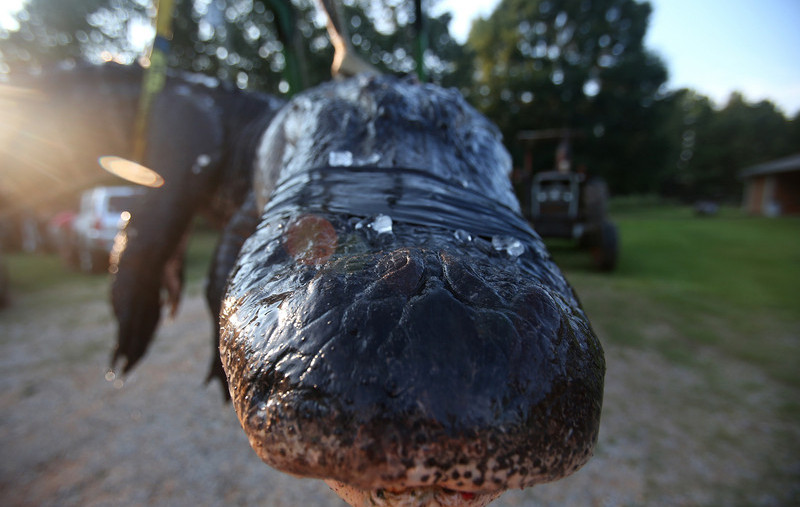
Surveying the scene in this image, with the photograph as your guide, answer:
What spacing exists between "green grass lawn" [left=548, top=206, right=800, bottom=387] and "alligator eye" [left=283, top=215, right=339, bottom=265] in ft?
17.1

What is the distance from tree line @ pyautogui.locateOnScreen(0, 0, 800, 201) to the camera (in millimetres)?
15056

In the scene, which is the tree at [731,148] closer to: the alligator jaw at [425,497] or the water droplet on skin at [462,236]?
the water droplet on skin at [462,236]

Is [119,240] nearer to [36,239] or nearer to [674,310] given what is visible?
[674,310]

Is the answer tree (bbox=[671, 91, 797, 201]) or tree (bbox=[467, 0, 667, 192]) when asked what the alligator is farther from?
tree (bbox=[671, 91, 797, 201])

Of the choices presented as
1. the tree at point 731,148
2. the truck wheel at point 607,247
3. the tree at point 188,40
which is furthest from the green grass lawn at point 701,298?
the tree at point 731,148

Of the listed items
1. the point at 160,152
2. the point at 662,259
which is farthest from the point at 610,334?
the point at 662,259

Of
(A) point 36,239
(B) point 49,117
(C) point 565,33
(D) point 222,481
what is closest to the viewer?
(B) point 49,117

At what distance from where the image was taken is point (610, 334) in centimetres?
554

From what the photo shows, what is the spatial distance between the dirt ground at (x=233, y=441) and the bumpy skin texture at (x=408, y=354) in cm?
223

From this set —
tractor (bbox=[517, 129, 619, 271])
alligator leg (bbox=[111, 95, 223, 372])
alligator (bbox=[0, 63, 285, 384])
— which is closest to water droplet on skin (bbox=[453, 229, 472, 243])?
alligator (bbox=[0, 63, 285, 384])

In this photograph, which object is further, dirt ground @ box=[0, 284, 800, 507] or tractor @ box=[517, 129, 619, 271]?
tractor @ box=[517, 129, 619, 271]

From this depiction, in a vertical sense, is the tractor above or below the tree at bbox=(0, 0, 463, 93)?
below

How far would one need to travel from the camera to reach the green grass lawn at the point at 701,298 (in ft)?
16.9

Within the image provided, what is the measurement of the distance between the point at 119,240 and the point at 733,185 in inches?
2027
